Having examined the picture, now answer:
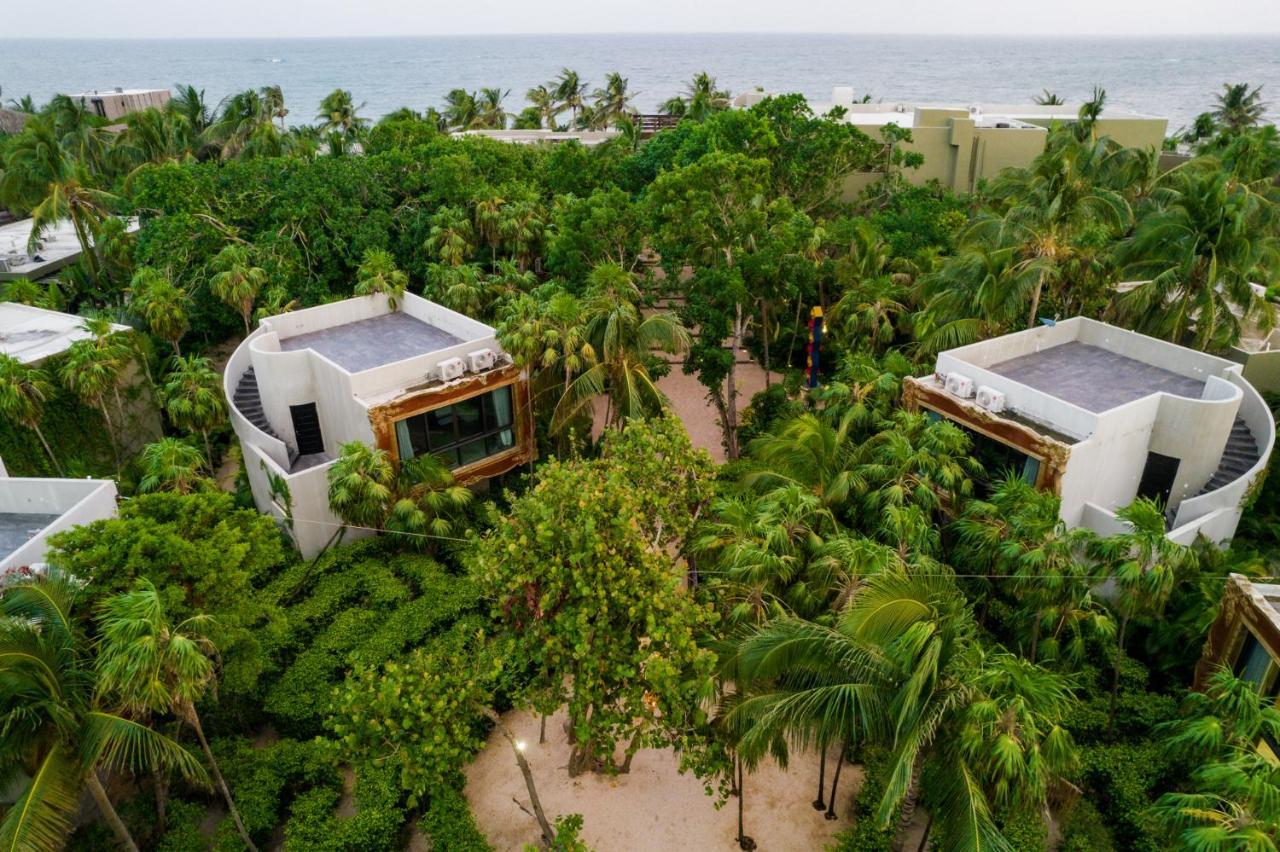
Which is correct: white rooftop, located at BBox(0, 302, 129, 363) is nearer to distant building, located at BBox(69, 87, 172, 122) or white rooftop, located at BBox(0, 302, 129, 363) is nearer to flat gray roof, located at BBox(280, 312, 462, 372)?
flat gray roof, located at BBox(280, 312, 462, 372)

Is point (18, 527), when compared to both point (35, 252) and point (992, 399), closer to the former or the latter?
point (992, 399)

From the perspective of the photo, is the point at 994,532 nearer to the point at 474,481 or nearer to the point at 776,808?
the point at 776,808

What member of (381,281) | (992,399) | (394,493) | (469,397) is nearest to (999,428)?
(992,399)

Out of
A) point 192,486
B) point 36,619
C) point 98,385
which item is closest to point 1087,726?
point 36,619

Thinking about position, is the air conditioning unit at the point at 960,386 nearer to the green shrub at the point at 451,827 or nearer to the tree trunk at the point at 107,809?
the green shrub at the point at 451,827

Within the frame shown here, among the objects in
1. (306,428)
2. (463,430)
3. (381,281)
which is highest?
(381,281)

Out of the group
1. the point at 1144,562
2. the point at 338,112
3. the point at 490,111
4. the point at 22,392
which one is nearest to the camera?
the point at 1144,562

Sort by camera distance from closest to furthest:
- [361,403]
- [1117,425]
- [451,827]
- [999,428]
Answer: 1. [451,827]
2. [1117,425]
3. [999,428]
4. [361,403]
